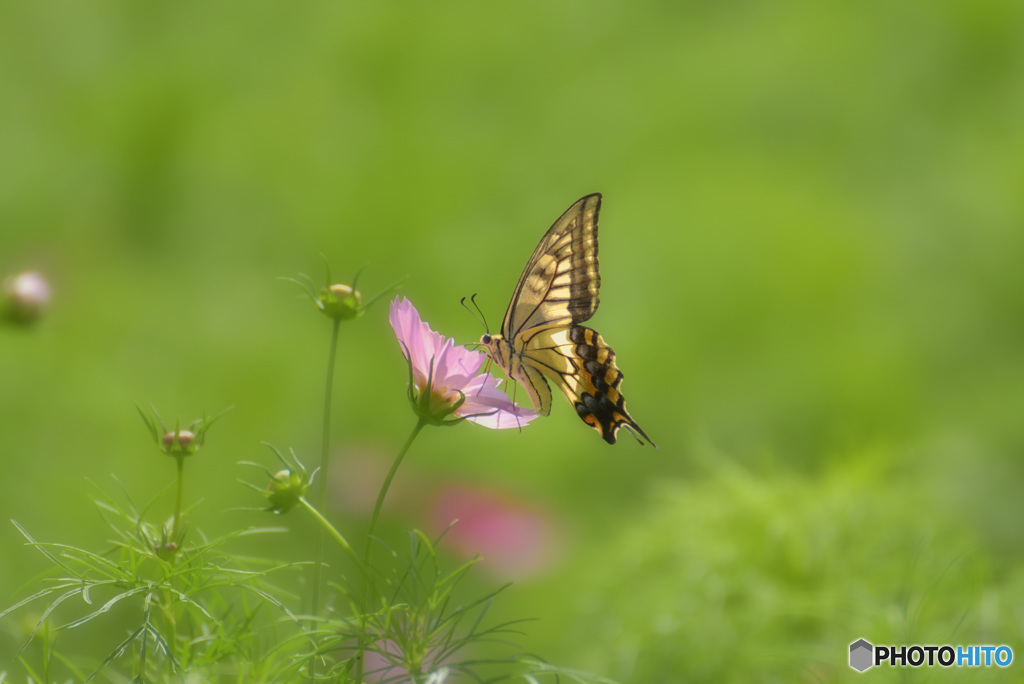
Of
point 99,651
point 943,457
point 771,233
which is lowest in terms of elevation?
point 99,651

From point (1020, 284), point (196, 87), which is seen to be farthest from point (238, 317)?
point (1020, 284)

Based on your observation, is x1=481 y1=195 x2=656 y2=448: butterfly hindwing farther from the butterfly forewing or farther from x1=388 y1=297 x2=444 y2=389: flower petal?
x1=388 y1=297 x2=444 y2=389: flower petal

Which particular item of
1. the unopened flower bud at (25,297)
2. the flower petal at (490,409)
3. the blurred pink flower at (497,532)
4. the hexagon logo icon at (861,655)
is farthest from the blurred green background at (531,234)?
the unopened flower bud at (25,297)

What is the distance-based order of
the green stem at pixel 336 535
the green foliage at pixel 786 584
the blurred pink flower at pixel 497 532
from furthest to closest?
the blurred pink flower at pixel 497 532
the green foliage at pixel 786 584
the green stem at pixel 336 535

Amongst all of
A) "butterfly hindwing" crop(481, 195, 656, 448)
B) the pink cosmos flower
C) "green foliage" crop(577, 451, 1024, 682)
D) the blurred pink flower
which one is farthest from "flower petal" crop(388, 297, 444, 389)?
the blurred pink flower

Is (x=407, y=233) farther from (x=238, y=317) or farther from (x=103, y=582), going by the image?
(x=103, y=582)

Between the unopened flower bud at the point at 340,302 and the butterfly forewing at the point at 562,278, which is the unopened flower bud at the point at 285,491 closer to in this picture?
the unopened flower bud at the point at 340,302
